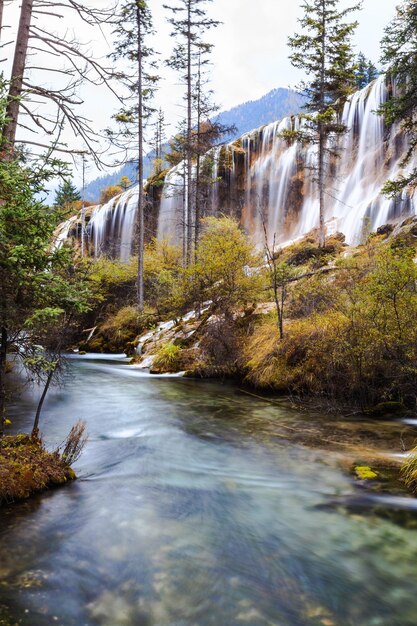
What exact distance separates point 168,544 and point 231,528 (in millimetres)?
742

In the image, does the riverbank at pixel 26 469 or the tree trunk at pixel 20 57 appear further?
the tree trunk at pixel 20 57

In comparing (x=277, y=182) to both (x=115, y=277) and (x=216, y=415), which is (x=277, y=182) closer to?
(x=115, y=277)

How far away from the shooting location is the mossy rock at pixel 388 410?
8469 millimetres

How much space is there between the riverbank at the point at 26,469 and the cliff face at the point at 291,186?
18.9m

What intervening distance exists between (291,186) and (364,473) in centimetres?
2817

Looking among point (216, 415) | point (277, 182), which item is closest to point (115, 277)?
point (277, 182)

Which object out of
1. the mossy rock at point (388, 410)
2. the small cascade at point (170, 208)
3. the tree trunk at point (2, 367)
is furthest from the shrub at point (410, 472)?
the small cascade at point (170, 208)

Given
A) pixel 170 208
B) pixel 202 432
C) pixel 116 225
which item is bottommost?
pixel 202 432

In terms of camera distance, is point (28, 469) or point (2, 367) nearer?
point (28, 469)

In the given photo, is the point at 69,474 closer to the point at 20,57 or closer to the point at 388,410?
the point at 20,57

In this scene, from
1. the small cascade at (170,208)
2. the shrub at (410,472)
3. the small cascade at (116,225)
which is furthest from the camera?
the small cascade at (116,225)

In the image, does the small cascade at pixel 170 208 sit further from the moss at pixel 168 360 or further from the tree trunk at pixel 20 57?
the tree trunk at pixel 20 57

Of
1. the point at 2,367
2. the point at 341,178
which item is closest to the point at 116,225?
the point at 341,178

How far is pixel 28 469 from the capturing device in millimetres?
4754
